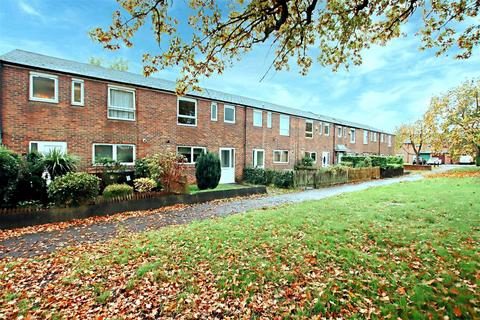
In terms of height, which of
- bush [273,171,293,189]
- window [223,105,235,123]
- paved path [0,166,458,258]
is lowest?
paved path [0,166,458,258]

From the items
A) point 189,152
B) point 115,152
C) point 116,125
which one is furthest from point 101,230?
point 189,152

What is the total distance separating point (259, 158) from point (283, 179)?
465cm

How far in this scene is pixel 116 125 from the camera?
41.2 ft

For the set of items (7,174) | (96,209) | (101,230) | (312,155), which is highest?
(312,155)

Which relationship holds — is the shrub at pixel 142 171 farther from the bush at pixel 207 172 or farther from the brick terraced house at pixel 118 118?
the bush at pixel 207 172

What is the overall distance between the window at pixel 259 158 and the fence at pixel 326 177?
3289 millimetres

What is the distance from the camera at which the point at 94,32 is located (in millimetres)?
5449

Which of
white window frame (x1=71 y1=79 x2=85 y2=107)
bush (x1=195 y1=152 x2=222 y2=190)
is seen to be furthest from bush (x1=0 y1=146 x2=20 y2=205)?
bush (x1=195 y1=152 x2=222 y2=190)

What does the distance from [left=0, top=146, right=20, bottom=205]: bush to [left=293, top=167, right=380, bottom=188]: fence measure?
43.2 ft

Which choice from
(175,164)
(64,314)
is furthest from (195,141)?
(64,314)

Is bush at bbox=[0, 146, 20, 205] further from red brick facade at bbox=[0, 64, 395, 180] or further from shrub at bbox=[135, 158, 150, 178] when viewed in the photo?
shrub at bbox=[135, 158, 150, 178]

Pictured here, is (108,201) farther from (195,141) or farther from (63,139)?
(195,141)

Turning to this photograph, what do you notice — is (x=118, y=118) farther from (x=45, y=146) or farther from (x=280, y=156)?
(x=280, y=156)

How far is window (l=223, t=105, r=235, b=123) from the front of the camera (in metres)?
17.4
